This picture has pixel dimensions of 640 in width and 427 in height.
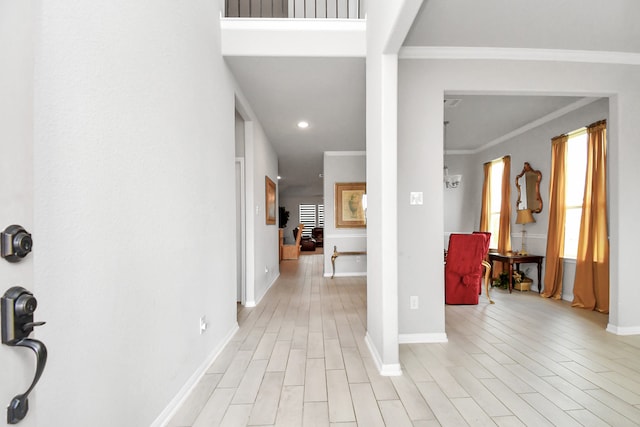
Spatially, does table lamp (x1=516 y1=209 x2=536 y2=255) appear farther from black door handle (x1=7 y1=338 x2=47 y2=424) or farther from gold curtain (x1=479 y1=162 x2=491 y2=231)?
black door handle (x1=7 y1=338 x2=47 y2=424)

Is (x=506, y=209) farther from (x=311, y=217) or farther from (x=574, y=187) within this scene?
(x=311, y=217)

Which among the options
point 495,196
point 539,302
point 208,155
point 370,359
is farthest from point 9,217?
point 495,196

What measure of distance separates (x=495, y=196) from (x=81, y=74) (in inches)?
259

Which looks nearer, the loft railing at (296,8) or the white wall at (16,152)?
the white wall at (16,152)

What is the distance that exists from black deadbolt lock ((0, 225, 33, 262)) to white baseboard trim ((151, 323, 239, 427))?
1.40 metres

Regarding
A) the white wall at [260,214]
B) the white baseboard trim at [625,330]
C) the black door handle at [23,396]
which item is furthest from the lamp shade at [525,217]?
the black door handle at [23,396]

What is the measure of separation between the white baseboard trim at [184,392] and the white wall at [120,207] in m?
0.02

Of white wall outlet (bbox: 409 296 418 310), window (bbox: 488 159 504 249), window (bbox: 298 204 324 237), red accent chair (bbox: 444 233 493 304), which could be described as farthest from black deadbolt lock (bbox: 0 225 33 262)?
window (bbox: 298 204 324 237)

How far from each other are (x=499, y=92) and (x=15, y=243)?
146 inches

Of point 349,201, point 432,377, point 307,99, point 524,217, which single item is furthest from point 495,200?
point 432,377

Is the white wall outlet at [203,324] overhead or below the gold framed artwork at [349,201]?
below

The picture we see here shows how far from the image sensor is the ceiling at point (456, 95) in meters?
2.52

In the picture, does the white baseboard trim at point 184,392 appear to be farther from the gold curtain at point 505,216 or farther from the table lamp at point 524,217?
the gold curtain at point 505,216

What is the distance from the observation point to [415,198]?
300 centimetres
